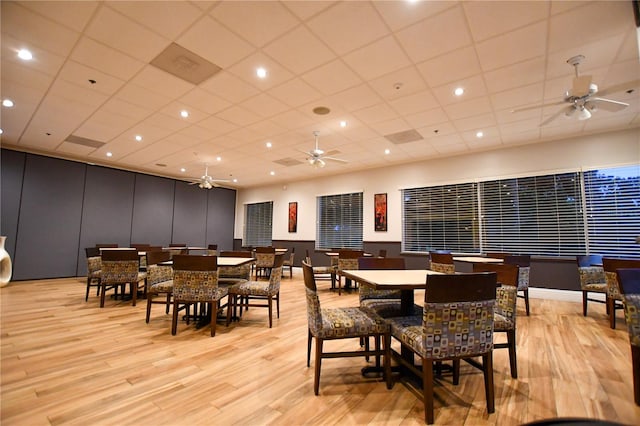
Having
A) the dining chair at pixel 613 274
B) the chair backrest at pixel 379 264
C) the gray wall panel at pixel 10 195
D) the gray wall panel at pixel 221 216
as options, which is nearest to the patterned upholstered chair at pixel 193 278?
the chair backrest at pixel 379 264

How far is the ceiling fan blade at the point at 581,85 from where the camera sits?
10.7 feet

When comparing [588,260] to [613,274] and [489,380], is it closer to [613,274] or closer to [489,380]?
[613,274]

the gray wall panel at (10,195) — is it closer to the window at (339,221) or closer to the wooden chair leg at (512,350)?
the window at (339,221)

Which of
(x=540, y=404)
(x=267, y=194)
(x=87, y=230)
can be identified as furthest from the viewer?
(x=267, y=194)

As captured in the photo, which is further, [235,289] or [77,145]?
[77,145]

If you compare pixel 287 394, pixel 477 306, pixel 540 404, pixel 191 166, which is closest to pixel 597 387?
pixel 540 404

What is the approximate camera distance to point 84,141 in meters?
6.53

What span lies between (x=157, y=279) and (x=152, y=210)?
245 inches

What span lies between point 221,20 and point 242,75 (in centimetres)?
93

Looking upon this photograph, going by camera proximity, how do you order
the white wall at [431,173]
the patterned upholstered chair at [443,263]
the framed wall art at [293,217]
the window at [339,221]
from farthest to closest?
the framed wall art at [293,217], the window at [339,221], the white wall at [431,173], the patterned upholstered chair at [443,263]

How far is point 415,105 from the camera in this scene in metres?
4.59

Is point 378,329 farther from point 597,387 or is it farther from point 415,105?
point 415,105

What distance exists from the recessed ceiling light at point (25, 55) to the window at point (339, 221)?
730 cm

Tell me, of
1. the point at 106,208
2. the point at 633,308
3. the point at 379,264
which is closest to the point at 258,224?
the point at 106,208
